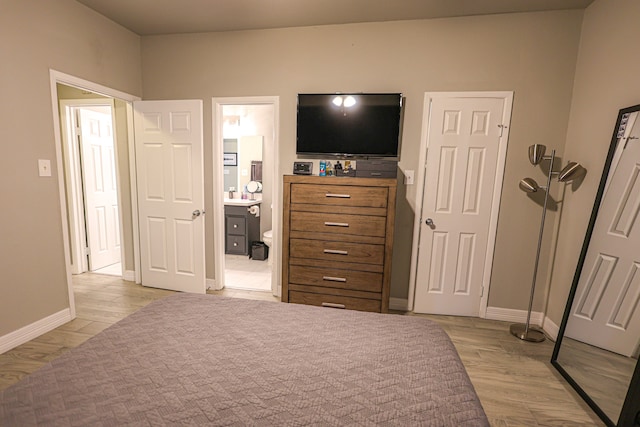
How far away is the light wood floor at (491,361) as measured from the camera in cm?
188

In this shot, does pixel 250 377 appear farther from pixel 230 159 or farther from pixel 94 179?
pixel 230 159

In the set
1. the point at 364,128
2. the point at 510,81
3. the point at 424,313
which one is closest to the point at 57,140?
the point at 364,128

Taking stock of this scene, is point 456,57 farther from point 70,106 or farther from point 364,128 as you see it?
point 70,106

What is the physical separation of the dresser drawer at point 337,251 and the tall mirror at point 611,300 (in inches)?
58.2

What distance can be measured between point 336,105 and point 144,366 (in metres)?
2.57

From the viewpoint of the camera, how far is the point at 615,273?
1.96 meters

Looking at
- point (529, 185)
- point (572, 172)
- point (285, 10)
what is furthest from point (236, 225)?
point (572, 172)

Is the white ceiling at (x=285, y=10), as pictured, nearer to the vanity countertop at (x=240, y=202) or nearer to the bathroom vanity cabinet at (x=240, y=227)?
the vanity countertop at (x=240, y=202)

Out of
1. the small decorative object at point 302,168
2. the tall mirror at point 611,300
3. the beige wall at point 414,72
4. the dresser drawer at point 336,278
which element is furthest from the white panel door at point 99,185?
the tall mirror at point 611,300

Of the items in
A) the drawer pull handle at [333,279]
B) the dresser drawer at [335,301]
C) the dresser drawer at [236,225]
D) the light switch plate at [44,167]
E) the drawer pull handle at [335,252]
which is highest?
the light switch plate at [44,167]

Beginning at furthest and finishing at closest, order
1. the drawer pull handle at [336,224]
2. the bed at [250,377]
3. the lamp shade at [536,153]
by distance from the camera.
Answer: the drawer pull handle at [336,224] < the lamp shade at [536,153] < the bed at [250,377]

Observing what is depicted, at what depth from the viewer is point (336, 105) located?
2965 mm

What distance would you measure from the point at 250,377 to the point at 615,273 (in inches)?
91.8

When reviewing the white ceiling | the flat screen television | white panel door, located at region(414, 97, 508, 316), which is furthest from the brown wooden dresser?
the white ceiling
